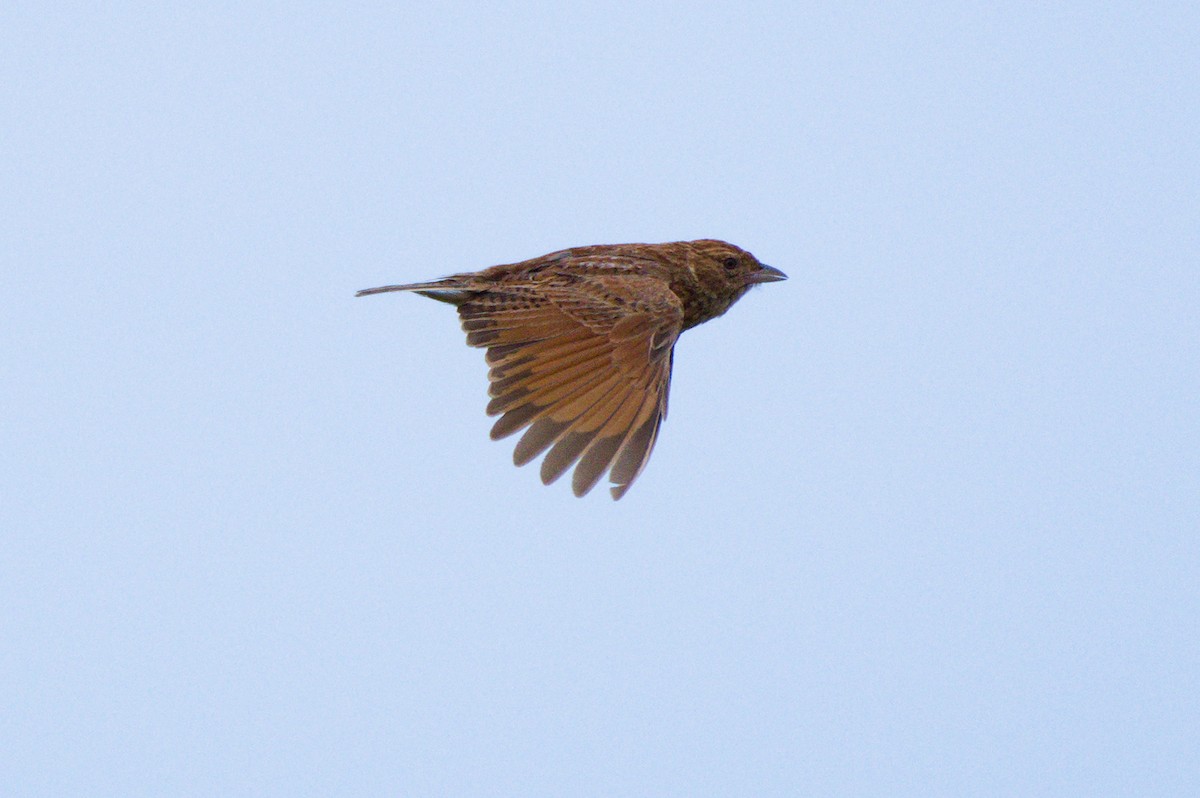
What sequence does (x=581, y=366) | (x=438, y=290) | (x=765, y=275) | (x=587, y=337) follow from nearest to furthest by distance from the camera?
(x=581, y=366) < (x=587, y=337) < (x=438, y=290) < (x=765, y=275)

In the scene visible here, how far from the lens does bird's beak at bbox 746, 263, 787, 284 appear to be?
962cm

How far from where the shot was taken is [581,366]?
7.82 meters

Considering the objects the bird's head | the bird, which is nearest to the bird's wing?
the bird

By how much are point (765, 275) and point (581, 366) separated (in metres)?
2.24

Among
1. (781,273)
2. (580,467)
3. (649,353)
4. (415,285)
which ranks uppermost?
(781,273)

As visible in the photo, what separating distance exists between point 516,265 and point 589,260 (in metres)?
0.43

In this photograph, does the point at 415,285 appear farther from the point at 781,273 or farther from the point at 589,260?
the point at 781,273

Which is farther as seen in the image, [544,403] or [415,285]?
[415,285]

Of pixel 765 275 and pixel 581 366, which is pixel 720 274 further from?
pixel 581 366

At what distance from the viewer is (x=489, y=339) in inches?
319

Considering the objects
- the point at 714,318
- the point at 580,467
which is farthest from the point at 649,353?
the point at 714,318

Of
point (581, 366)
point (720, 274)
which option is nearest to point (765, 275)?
point (720, 274)

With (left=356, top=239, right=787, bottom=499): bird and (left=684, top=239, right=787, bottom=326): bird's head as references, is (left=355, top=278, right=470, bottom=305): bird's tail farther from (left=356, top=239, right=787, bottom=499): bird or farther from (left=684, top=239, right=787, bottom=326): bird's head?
(left=684, top=239, right=787, bottom=326): bird's head

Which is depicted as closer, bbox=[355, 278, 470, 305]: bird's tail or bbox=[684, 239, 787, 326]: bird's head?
bbox=[355, 278, 470, 305]: bird's tail
